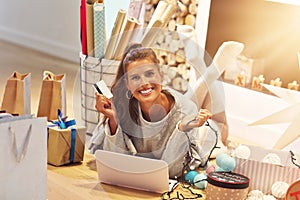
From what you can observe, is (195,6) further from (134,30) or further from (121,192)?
(121,192)

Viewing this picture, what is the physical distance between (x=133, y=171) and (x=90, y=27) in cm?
37

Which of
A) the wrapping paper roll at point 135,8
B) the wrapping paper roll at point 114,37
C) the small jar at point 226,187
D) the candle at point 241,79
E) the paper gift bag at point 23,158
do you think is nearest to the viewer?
the paper gift bag at point 23,158

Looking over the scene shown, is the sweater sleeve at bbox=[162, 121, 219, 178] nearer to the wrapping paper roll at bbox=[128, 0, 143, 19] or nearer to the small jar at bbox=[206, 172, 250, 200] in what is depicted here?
the small jar at bbox=[206, 172, 250, 200]

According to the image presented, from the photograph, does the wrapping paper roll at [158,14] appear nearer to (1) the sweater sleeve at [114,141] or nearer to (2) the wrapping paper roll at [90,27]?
(2) the wrapping paper roll at [90,27]

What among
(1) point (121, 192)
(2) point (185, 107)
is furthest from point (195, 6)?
(1) point (121, 192)

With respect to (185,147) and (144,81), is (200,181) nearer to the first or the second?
(185,147)

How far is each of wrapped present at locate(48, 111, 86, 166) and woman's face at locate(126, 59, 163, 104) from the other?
17cm

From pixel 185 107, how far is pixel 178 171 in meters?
0.14

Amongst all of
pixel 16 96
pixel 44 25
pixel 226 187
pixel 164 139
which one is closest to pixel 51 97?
pixel 16 96

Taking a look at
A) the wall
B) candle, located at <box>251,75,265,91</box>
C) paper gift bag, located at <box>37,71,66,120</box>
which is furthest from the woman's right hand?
the wall

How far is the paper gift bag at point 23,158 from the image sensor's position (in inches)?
31.8

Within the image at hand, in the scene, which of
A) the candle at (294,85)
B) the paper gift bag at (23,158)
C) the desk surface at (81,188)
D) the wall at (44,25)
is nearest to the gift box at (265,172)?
the desk surface at (81,188)

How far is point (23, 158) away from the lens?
83 cm

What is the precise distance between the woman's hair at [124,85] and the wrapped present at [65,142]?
12 cm
